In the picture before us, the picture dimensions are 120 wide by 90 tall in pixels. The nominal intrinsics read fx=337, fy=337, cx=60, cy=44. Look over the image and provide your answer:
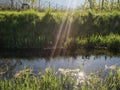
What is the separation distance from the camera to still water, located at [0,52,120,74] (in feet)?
41.0

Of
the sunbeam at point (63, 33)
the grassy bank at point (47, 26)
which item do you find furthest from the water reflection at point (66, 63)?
the grassy bank at point (47, 26)

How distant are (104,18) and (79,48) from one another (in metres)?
3.58

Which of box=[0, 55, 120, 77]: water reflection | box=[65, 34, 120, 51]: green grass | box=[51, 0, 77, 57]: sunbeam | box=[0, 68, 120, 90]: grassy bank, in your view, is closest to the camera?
box=[0, 68, 120, 90]: grassy bank

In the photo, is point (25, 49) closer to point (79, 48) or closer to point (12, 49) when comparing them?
point (12, 49)

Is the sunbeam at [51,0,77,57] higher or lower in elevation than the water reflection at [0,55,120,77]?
higher

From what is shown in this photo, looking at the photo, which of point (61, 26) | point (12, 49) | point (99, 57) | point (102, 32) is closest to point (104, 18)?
point (102, 32)

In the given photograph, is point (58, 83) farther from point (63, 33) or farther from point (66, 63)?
point (63, 33)

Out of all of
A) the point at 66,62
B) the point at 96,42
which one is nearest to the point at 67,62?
the point at 66,62

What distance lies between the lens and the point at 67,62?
1367 cm

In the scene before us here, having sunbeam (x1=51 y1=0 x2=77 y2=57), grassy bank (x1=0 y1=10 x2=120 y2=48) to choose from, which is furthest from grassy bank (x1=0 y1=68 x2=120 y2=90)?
grassy bank (x1=0 y1=10 x2=120 y2=48)

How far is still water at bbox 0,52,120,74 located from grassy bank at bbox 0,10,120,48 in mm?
1910

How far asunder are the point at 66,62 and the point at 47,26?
434cm

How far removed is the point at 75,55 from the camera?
15109 millimetres

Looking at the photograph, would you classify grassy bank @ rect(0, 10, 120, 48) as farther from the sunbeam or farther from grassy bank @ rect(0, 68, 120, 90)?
grassy bank @ rect(0, 68, 120, 90)
